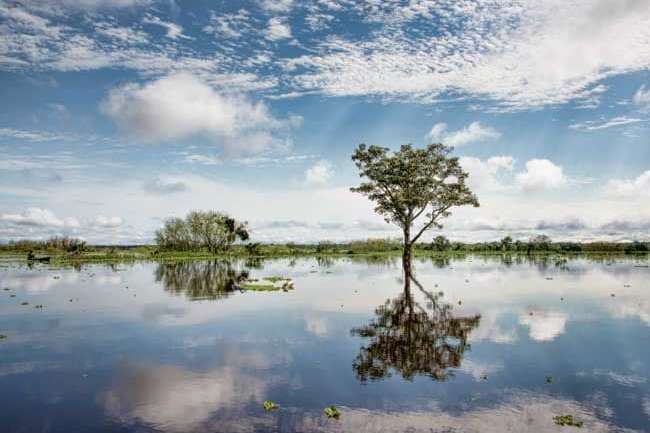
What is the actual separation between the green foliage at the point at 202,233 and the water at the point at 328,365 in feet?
302

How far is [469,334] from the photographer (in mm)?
18594

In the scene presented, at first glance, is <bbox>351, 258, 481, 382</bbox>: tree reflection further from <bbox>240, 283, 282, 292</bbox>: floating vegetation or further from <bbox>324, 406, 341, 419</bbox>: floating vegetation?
<bbox>240, 283, 282, 292</bbox>: floating vegetation

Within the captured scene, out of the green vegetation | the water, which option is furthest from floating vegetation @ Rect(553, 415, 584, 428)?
the green vegetation

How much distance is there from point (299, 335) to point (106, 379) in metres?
7.73

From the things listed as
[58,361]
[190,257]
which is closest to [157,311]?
[58,361]

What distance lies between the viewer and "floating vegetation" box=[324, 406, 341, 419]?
33.8 ft

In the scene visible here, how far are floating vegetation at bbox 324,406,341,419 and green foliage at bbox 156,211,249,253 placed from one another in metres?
111

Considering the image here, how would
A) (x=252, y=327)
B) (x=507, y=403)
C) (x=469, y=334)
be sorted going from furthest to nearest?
1. (x=252, y=327)
2. (x=469, y=334)
3. (x=507, y=403)

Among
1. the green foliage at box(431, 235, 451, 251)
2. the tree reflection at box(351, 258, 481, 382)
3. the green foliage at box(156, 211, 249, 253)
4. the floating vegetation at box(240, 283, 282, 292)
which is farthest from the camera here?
the green foliage at box(431, 235, 451, 251)

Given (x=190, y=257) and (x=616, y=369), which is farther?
(x=190, y=257)

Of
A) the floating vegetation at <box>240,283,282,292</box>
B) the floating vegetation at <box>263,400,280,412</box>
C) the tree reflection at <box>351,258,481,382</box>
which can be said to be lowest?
the floating vegetation at <box>263,400,280,412</box>

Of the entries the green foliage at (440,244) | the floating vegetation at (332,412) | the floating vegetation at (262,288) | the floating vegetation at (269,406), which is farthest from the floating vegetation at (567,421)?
the green foliage at (440,244)

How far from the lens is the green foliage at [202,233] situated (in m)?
120

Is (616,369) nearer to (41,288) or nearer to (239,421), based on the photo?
(239,421)
